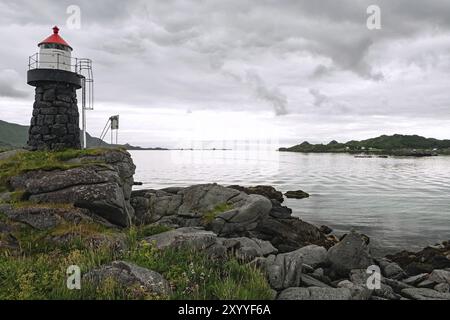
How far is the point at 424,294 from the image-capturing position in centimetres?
1288

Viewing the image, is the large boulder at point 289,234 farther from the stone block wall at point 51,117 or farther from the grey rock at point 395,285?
the stone block wall at point 51,117

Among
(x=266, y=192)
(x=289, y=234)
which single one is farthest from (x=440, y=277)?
(x=266, y=192)

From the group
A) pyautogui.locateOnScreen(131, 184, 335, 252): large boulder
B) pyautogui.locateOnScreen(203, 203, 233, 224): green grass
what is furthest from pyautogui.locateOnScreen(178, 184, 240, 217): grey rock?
pyautogui.locateOnScreen(203, 203, 233, 224): green grass

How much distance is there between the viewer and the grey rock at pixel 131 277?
864 centimetres

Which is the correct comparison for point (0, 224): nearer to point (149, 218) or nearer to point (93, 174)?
point (93, 174)

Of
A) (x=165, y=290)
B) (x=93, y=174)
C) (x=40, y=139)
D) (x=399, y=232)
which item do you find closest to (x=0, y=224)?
(x=93, y=174)

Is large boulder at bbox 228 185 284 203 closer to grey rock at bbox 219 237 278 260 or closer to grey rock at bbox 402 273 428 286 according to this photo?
grey rock at bbox 219 237 278 260

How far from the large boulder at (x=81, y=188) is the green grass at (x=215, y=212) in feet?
20.7

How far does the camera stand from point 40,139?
25.1 m

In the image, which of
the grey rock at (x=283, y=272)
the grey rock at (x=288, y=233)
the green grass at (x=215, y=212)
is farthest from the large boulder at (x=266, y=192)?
the grey rock at (x=283, y=272)

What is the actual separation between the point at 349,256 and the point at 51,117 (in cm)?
2161

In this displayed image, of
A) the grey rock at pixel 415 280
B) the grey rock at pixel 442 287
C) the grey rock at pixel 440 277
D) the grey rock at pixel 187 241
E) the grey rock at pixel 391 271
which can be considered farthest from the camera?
the grey rock at pixel 391 271

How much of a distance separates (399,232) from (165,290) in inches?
1011

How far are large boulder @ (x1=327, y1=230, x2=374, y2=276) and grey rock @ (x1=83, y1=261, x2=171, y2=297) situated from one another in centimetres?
899
